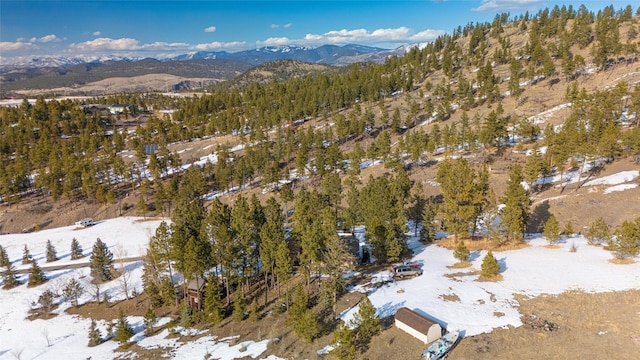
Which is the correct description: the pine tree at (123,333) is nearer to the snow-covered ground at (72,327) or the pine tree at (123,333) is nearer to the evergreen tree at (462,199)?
the snow-covered ground at (72,327)

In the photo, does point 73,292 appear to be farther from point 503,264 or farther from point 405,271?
point 503,264

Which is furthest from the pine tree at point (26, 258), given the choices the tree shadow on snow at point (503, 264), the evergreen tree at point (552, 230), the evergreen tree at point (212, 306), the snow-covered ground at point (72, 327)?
the evergreen tree at point (552, 230)

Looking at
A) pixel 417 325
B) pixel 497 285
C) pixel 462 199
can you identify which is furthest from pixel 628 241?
pixel 417 325

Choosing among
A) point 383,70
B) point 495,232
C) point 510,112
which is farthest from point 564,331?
point 383,70

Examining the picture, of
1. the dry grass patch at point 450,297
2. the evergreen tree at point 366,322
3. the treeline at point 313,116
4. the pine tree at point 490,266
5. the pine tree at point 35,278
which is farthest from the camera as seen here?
the treeline at point 313,116

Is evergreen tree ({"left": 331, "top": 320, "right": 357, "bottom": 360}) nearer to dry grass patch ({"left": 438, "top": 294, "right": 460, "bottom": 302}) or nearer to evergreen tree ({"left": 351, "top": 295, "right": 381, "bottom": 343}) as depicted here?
evergreen tree ({"left": 351, "top": 295, "right": 381, "bottom": 343})
